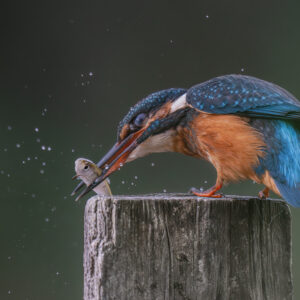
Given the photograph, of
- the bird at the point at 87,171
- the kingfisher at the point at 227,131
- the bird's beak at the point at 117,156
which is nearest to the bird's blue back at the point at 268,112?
the kingfisher at the point at 227,131

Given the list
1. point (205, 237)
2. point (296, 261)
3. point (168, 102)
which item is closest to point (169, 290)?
point (205, 237)

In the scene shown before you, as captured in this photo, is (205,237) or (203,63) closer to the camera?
(205,237)

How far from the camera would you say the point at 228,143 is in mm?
2166

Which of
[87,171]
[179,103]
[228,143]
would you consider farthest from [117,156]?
[228,143]

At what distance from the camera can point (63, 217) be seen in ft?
13.6

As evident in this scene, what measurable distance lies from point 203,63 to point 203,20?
1.19 feet

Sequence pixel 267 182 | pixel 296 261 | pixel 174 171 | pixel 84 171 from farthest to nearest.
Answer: pixel 174 171, pixel 296 261, pixel 84 171, pixel 267 182

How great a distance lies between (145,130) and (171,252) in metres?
0.84

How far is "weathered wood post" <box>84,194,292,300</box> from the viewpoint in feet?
5.22

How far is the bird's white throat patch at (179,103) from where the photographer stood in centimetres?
236

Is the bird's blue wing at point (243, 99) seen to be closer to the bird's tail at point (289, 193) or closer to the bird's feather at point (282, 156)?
the bird's feather at point (282, 156)

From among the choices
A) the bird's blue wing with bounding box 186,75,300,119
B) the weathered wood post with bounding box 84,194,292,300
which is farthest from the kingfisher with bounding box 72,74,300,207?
the weathered wood post with bounding box 84,194,292,300

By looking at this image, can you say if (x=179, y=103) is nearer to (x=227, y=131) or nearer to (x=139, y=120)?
(x=139, y=120)

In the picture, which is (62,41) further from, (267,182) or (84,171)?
(267,182)
